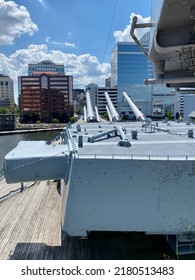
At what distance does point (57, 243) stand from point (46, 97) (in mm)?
92140

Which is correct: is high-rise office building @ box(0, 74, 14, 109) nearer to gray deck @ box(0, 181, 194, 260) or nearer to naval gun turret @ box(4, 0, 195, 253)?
gray deck @ box(0, 181, 194, 260)

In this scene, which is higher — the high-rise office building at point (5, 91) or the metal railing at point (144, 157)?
the high-rise office building at point (5, 91)

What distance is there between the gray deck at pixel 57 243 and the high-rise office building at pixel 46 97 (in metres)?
88.2

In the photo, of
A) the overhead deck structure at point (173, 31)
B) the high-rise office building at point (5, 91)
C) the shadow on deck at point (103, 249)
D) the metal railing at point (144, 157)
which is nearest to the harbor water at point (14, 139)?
the shadow on deck at point (103, 249)

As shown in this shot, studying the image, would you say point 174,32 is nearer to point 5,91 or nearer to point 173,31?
point 173,31

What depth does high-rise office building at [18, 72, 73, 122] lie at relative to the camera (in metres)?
99.7

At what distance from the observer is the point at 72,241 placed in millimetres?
11531

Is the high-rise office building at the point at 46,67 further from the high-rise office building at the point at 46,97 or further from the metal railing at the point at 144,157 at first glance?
the metal railing at the point at 144,157

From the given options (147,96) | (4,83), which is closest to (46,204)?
(147,96)

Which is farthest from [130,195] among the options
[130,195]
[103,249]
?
[103,249]

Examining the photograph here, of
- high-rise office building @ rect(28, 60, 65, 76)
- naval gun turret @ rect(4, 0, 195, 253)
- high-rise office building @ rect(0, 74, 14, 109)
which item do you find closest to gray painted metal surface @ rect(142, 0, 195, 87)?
naval gun turret @ rect(4, 0, 195, 253)

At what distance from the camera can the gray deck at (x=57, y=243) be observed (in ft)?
34.9

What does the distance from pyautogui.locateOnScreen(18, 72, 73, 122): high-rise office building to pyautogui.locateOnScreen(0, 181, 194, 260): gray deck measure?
290ft

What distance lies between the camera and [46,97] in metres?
99.4
